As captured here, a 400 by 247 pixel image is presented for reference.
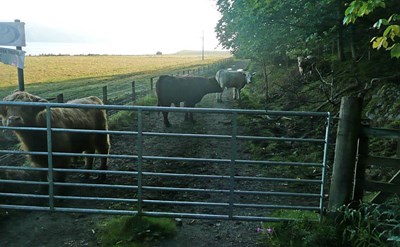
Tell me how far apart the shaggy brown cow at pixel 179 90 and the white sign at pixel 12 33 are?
627 cm

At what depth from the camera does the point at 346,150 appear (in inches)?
162

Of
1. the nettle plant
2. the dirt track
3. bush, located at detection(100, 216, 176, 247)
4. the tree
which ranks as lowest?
the dirt track

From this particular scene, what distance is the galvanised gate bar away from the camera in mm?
4273

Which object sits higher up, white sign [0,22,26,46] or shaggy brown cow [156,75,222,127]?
white sign [0,22,26,46]

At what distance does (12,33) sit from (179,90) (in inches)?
304

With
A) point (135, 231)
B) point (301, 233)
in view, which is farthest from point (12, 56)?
point (301, 233)

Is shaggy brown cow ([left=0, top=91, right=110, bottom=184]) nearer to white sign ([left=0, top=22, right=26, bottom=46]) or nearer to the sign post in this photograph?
the sign post

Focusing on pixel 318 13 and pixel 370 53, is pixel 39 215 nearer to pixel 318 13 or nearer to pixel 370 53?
pixel 318 13

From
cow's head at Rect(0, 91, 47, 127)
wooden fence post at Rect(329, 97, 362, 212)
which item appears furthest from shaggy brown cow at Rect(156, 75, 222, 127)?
wooden fence post at Rect(329, 97, 362, 212)

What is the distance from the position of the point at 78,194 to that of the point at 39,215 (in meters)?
0.85

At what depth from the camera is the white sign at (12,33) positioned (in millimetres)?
5949

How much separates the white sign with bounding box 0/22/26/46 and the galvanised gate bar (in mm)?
1989

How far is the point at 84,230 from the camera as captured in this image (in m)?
4.54

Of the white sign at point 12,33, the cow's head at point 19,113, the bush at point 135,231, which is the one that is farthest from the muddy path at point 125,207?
the white sign at point 12,33
